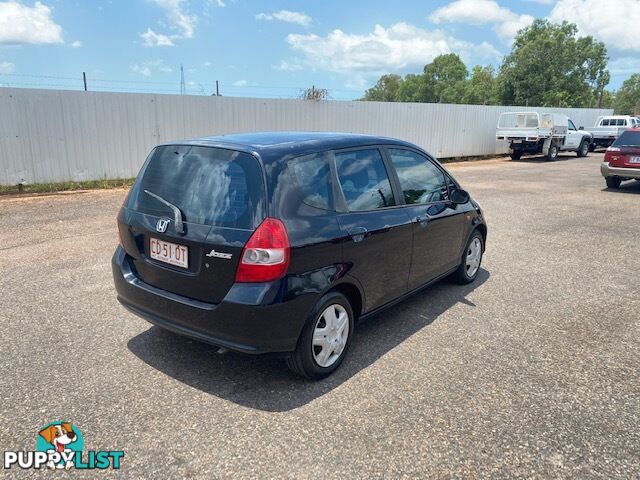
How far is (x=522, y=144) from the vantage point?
20.8m

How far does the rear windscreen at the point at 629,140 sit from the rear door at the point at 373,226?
10.7 meters

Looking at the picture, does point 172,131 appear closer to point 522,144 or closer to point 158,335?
point 158,335

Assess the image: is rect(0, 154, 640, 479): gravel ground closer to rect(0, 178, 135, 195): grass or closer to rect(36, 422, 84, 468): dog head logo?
rect(36, 422, 84, 468): dog head logo

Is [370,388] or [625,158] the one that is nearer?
[370,388]

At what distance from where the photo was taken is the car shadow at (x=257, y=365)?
3082mm

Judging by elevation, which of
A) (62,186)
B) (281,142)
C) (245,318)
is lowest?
(62,186)

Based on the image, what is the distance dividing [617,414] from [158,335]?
3.37 m

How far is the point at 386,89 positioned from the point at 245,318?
12291cm

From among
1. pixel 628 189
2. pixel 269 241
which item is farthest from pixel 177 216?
pixel 628 189

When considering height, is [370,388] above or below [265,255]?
below

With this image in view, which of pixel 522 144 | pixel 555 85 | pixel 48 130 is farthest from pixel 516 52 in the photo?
pixel 48 130

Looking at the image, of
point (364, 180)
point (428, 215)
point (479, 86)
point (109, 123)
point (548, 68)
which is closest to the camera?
point (364, 180)

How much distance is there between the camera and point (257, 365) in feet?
11.4

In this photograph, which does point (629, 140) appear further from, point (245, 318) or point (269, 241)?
point (245, 318)
